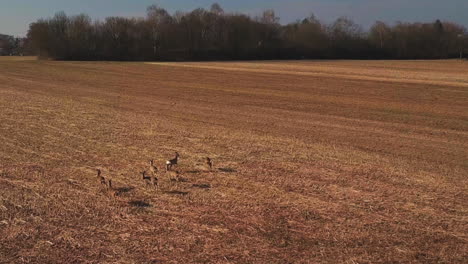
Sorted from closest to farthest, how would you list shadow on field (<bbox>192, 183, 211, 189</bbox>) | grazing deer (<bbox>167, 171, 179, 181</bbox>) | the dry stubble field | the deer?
the dry stubble field < the deer < shadow on field (<bbox>192, 183, 211, 189</bbox>) < grazing deer (<bbox>167, 171, 179, 181</bbox>)

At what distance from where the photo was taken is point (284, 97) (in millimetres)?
24172

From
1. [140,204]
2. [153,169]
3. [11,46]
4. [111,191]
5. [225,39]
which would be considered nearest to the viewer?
[140,204]

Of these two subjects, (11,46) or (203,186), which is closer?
(203,186)

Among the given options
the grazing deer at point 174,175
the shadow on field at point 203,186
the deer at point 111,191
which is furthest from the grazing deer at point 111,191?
the shadow on field at point 203,186

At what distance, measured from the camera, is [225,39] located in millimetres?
99062

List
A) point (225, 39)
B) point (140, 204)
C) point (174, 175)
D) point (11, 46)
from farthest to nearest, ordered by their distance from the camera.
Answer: point (11, 46) < point (225, 39) < point (174, 175) < point (140, 204)

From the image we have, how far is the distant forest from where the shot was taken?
279 feet

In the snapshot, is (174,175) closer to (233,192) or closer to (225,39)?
(233,192)

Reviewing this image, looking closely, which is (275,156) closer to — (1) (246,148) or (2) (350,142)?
(1) (246,148)

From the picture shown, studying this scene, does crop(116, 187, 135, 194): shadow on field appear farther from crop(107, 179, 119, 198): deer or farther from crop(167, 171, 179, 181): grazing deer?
crop(167, 171, 179, 181): grazing deer

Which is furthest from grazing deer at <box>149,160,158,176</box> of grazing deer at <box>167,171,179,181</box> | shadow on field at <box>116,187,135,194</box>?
shadow on field at <box>116,187,135,194</box>

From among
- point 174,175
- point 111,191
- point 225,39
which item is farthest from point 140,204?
point 225,39

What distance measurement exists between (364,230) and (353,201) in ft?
3.59

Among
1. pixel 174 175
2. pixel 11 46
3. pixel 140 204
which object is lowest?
pixel 140 204
